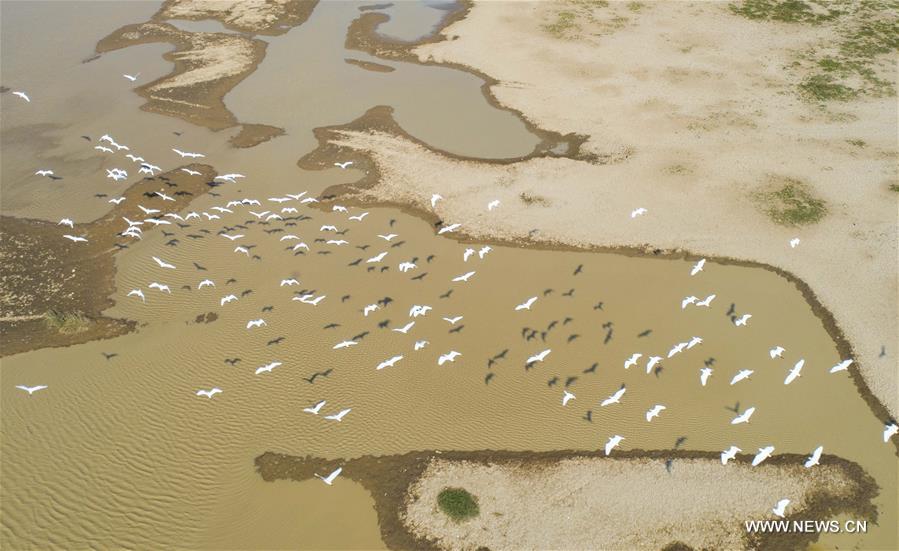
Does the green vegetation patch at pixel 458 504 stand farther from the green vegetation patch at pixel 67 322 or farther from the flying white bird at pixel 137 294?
the green vegetation patch at pixel 67 322

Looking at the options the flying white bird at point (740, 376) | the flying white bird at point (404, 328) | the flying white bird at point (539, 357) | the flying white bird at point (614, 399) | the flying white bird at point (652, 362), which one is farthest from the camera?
the flying white bird at point (404, 328)

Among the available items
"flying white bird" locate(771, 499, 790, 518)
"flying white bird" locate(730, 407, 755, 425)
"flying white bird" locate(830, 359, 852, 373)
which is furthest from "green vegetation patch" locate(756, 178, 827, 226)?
"flying white bird" locate(771, 499, 790, 518)

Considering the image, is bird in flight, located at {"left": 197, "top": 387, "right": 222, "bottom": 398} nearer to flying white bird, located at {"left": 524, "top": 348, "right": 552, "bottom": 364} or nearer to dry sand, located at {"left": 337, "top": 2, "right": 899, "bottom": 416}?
flying white bird, located at {"left": 524, "top": 348, "right": 552, "bottom": 364}

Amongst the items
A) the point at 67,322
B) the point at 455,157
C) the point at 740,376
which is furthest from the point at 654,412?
the point at 67,322

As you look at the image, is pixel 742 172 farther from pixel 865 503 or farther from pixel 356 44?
pixel 356 44

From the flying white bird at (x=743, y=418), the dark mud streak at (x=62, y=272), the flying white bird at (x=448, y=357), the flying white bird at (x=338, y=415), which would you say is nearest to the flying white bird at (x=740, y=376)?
the flying white bird at (x=743, y=418)

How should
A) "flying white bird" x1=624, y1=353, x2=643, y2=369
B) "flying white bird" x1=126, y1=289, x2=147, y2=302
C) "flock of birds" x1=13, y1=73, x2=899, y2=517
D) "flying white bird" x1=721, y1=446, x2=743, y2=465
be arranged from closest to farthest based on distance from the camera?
"flying white bird" x1=721, y1=446, x2=743, y2=465, "flock of birds" x1=13, y1=73, x2=899, y2=517, "flying white bird" x1=624, y1=353, x2=643, y2=369, "flying white bird" x1=126, y1=289, x2=147, y2=302

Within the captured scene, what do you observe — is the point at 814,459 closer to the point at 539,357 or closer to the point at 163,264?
the point at 539,357

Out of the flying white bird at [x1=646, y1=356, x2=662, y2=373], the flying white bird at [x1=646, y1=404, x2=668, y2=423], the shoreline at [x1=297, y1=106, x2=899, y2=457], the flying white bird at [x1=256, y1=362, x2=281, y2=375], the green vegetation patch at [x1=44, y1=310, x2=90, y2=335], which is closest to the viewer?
the flying white bird at [x1=646, y1=404, x2=668, y2=423]
